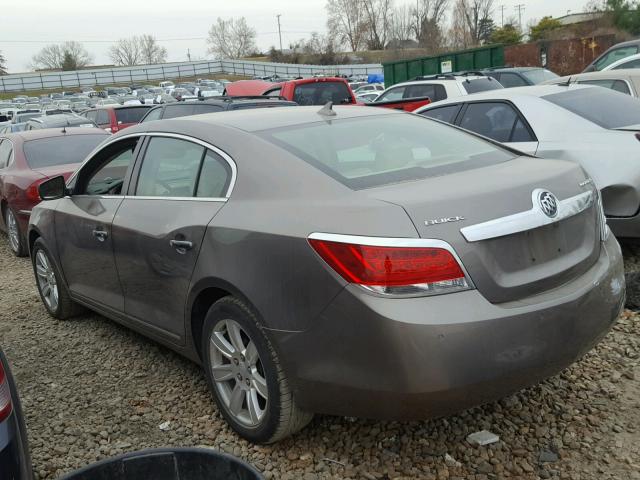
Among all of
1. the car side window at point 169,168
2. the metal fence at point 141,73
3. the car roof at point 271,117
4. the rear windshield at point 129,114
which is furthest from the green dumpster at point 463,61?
the metal fence at point 141,73

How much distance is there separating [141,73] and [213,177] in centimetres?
8592

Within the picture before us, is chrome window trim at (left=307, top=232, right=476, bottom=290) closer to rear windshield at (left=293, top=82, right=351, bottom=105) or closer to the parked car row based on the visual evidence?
the parked car row

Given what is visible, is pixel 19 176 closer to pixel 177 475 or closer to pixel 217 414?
pixel 217 414

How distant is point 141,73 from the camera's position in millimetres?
83375

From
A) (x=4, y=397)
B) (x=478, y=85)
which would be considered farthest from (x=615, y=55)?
(x=4, y=397)

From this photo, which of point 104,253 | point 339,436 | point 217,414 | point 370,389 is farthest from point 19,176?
point 370,389

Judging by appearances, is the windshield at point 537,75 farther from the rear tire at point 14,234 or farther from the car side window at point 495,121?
the rear tire at point 14,234

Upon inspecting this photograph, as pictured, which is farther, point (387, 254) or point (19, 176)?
point (19, 176)

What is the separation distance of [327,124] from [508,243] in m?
1.36

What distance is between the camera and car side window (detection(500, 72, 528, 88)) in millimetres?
13414

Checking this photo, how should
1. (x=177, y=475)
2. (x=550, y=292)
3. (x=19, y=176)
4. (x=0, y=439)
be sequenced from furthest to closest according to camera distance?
1. (x=19, y=176)
2. (x=550, y=292)
3. (x=177, y=475)
4. (x=0, y=439)

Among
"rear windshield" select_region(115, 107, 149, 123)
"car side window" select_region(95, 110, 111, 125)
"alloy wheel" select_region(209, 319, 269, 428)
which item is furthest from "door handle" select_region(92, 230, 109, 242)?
"car side window" select_region(95, 110, 111, 125)

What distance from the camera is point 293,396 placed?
2.76 m

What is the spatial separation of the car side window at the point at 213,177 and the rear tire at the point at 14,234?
5126 millimetres
